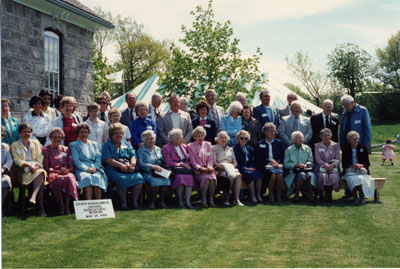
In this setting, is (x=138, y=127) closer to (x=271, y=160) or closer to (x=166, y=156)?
(x=166, y=156)

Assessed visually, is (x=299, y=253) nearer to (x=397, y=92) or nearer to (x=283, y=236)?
(x=283, y=236)

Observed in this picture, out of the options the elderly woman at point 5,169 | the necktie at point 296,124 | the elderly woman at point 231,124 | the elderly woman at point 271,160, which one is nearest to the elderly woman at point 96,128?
the elderly woman at point 5,169

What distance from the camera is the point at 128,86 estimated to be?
45.9 m

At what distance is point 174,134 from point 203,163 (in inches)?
27.8

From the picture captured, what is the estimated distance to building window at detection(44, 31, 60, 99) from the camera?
1212 centimetres

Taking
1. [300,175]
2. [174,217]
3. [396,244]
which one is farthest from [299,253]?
[300,175]

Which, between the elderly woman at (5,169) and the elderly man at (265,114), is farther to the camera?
the elderly man at (265,114)

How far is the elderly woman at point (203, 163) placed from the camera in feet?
25.7

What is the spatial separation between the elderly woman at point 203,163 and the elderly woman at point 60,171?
2042 millimetres

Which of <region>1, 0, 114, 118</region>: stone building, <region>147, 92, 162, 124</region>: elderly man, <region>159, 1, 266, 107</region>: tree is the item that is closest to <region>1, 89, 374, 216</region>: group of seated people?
<region>147, 92, 162, 124</region>: elderly man

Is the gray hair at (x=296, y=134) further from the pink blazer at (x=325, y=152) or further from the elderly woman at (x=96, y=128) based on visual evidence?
the elderly woman at (x=96, y=128)

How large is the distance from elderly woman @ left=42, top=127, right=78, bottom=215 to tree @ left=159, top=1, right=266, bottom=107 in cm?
1393

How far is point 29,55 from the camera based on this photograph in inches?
448

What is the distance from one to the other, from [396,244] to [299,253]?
1247 mm
